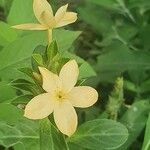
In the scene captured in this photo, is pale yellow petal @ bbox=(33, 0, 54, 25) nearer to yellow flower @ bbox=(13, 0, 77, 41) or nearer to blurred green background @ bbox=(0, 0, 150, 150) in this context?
yellow flower @ bbox=(13, 0, 77, 41)

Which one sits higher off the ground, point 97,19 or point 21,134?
point 21,134

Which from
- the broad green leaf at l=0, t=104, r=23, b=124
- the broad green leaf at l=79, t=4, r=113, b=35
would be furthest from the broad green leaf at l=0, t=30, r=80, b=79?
the broad green leaf at l=79, t=4, r=113, b=35

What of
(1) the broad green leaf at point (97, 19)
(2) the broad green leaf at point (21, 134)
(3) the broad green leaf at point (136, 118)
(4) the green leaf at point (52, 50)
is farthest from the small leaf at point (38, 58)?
(1) the broad green leaf at point (97, 19)

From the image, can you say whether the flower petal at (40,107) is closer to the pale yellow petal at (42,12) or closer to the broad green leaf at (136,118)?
the pale yellow petal at (42,12)

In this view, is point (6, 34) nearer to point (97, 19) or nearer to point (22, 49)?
point (22, 49)

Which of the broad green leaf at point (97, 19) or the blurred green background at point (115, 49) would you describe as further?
the broad green leaf at point (97, 19)

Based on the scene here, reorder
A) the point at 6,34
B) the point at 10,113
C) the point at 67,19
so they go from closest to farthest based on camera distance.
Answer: the point at 67,19
the point at 10,113
the point at 6,34

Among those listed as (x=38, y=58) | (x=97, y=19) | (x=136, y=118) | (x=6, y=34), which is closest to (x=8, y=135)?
(x=38, y=58)
